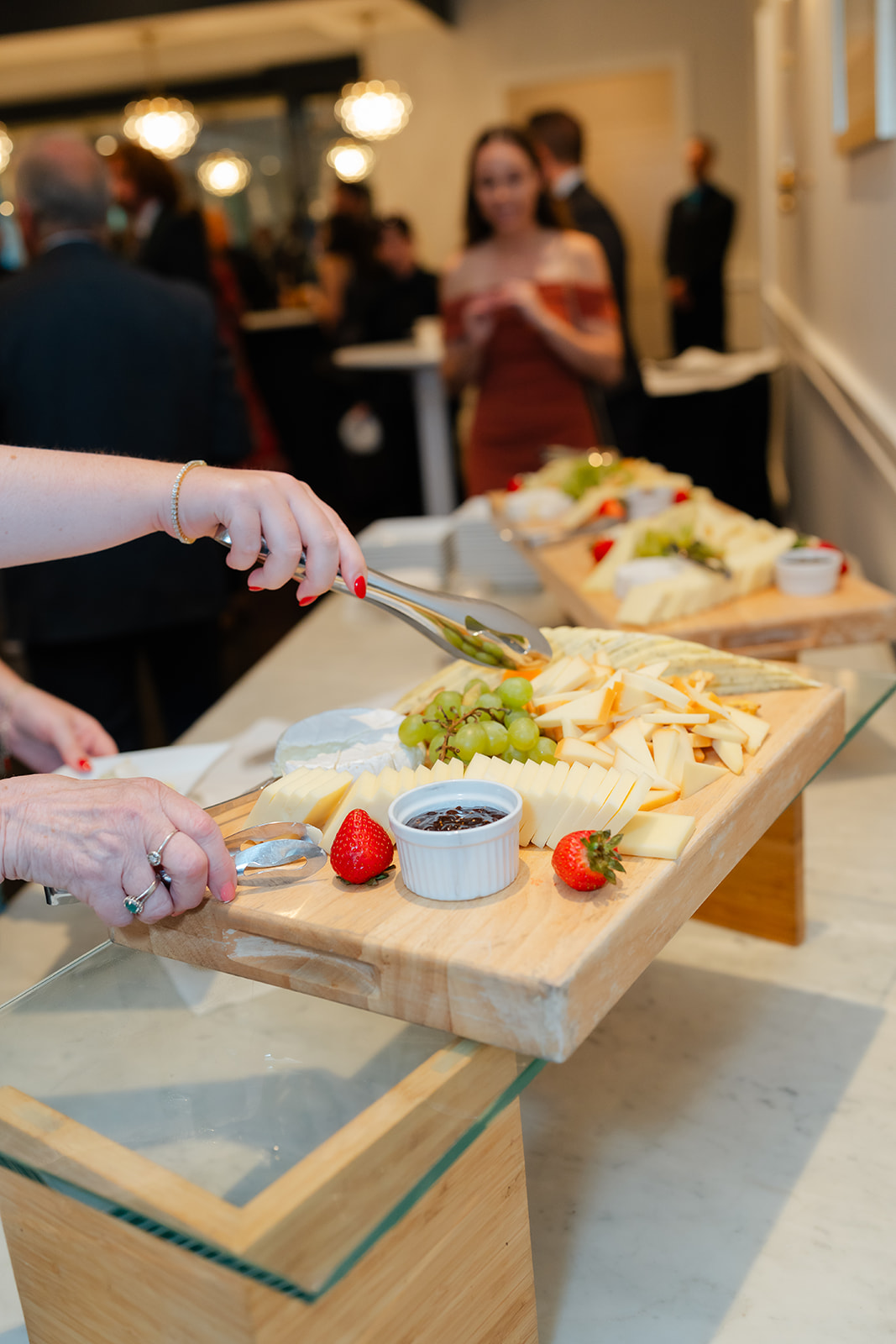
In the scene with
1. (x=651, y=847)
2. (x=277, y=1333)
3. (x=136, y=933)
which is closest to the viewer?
(x=277, y=1333)

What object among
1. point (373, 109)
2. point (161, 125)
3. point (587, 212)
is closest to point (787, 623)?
point (587, 212)

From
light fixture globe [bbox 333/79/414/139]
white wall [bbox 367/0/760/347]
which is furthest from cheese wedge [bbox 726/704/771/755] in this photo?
white wall [bbox 367/0/760/347]

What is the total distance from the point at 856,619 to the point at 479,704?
871 millimetres

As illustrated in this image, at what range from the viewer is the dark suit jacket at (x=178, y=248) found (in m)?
4.36

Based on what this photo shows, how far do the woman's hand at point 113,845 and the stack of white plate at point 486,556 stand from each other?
2.10 metres

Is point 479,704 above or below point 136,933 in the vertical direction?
above

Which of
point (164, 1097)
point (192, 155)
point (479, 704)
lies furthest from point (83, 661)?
point (192, 155)

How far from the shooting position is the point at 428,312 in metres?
6.34

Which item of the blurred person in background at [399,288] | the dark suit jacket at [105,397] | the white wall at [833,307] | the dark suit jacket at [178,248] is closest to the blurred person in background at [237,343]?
the dark suit jacket at [178,248]

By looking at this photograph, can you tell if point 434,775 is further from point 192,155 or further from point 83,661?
point 192,155

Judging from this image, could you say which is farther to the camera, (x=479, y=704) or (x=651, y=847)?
(x=479, y=704)

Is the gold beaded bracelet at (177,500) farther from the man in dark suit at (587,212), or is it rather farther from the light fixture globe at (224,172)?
the light fixture globe at (224,172)

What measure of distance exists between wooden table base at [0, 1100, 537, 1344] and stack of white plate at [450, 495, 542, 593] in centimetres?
221

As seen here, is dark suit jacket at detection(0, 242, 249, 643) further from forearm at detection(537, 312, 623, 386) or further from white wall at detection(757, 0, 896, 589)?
white wall at detection(757, 0, 896, 589)
